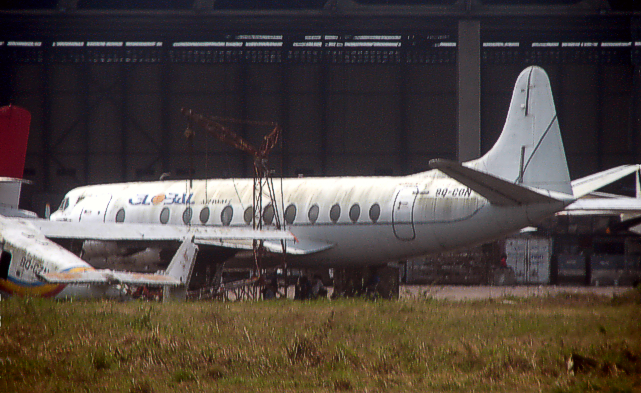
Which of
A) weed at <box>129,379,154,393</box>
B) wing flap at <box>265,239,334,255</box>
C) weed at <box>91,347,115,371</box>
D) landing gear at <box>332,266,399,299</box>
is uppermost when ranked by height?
wing flap at <box>265,239,334,255</box>

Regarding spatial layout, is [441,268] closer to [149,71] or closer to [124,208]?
[124,208]

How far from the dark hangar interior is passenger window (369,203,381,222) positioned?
2699 cm

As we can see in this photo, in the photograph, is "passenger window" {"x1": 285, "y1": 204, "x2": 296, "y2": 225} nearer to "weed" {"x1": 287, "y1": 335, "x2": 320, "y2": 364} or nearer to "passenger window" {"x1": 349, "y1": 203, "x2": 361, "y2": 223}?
"passenger window" {"x1": 349, "y1": 203, "x2": 361, "y2": 223}

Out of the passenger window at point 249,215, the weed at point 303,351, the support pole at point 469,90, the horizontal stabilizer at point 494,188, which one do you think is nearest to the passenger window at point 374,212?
the horizontal stabilizer at point 494,188

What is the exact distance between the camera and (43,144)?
1994 inches

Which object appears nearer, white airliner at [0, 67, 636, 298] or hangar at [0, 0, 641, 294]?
white airliner at [0, 67, 636, 298]

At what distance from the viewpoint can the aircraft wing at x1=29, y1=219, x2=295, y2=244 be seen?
1795 centimetres

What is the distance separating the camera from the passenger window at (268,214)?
82.2 feet

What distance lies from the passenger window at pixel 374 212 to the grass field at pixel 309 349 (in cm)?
735

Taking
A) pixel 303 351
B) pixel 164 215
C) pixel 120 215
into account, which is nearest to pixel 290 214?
pixel 164 215

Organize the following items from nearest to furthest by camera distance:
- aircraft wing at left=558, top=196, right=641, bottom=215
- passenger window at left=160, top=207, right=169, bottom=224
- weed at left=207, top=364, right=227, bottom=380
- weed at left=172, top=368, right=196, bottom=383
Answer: weed at left=172, top=368, right=196, bottom=383 < weed at left=207, top=364, right=227, bottom=380 < aircraft wing at left=558, top=196, right=641, bottom=215 < passenger window at left=160, top=207, right=169, bottom=224

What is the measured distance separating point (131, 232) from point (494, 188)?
982 cm

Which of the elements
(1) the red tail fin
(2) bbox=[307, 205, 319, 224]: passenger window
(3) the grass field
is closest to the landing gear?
(2) bbox=[307, 205, 319, 224]: passenger window

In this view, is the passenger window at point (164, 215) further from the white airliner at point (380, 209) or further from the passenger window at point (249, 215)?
the passenger window at point (249, 215)
